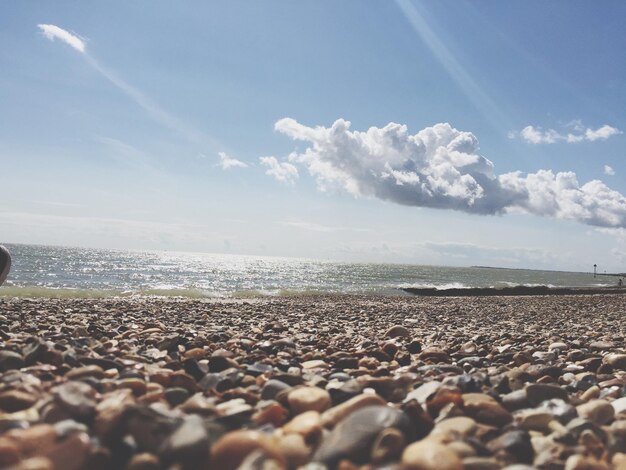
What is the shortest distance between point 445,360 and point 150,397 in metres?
3.31

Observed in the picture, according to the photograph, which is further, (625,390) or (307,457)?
(625,390)

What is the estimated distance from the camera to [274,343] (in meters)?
5.36

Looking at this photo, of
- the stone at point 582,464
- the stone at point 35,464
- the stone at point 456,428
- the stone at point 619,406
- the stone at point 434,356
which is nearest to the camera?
the stone at point 35,464

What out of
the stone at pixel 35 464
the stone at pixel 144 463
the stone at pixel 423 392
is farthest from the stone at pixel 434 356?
the stone at pixel 35 464

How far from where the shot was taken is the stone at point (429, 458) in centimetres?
163

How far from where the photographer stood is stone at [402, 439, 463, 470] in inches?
64.2

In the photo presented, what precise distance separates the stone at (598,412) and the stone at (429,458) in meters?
1.46

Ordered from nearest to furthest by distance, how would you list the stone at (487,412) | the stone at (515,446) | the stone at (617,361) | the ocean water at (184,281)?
the stone at (515,446) < the stone at (487,412) < the stone at (617,361) < the ocean water at (184,281)

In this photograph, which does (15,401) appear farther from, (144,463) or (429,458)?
(429,458)

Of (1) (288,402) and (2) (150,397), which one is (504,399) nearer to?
(1) (288,402)

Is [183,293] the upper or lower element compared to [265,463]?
lower

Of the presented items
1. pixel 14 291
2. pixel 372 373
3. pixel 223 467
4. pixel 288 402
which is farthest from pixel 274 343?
pixel 14 291

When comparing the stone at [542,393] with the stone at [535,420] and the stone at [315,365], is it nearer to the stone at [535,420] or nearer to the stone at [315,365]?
the stone at [535,420]

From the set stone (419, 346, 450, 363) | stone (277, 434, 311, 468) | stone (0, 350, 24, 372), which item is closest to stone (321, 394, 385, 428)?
stone (277, 434, 311, 468)
